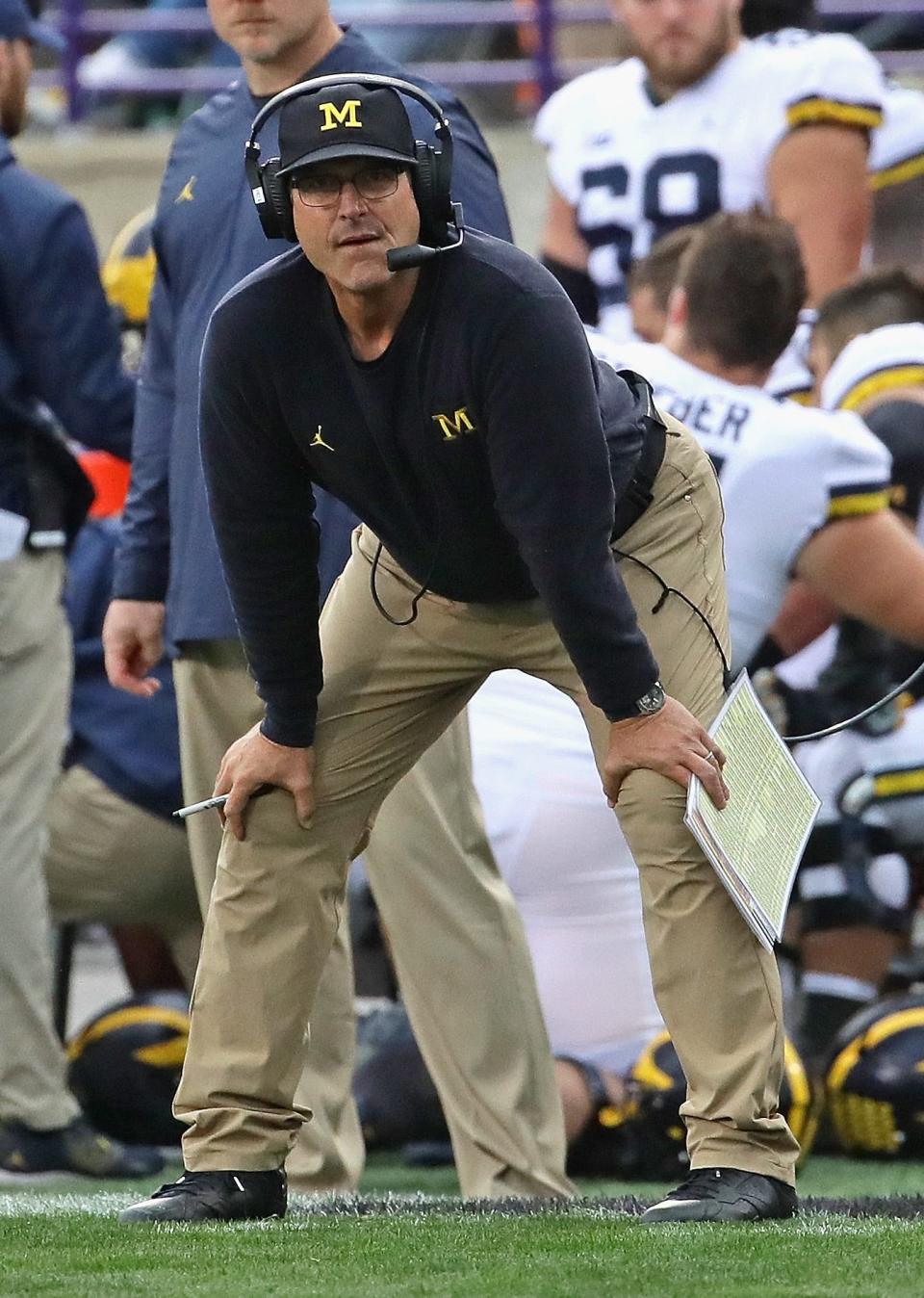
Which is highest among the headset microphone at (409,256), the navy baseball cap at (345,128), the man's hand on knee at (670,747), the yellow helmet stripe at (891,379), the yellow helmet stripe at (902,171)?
the navy baseball cap at (345,128)

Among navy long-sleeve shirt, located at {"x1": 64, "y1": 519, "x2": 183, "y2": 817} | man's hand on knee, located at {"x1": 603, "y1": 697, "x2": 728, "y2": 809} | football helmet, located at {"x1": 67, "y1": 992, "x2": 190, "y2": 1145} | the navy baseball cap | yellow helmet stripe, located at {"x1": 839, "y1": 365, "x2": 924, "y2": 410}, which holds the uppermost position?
the navy baseball cap

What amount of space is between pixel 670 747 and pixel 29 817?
1.79 m

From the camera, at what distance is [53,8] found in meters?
9.80

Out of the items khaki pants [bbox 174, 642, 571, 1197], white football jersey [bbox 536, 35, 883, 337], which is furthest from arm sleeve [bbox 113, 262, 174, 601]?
white football jersey [bbox 536, 35, 883, 337]

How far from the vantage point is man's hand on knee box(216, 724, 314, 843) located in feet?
10.6

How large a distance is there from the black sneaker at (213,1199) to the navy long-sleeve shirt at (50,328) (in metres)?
1.61

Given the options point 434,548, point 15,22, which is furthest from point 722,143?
point 434,548

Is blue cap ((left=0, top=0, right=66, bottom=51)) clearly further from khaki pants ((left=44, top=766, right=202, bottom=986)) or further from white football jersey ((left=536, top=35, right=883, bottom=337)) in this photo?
white football jersey ((left=536, top=35, right=883, bottom=337))

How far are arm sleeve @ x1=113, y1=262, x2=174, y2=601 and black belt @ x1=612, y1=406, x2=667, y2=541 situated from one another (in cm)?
101

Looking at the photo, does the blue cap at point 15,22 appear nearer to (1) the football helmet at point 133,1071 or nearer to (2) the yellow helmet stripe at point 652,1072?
(1) the football helmet at point 133,1071

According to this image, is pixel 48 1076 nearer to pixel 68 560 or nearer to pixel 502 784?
pixel 502 784

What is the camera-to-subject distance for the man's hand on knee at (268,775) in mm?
3217

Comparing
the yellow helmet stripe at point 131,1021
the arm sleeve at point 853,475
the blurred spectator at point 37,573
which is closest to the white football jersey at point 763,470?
the arm sleeve at point 853,475

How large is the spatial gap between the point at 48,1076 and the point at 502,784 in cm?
97
